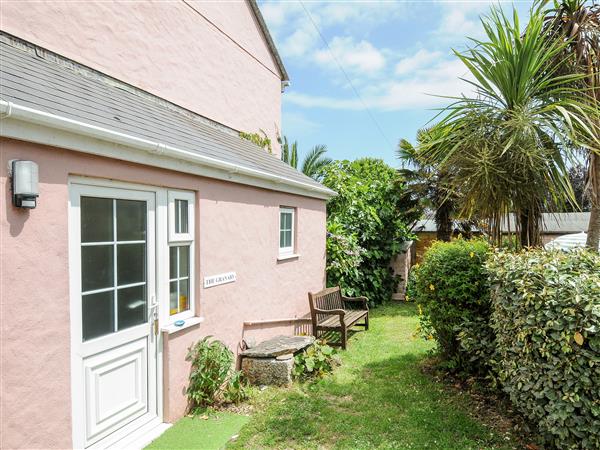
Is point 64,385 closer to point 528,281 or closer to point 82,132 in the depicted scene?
point 82,132

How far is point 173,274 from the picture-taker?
5371 millimetres

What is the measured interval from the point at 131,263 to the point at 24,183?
1.64m

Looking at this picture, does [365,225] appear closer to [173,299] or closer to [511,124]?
[511,124]

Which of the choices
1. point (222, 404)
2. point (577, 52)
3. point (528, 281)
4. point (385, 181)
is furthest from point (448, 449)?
point (385, 181)

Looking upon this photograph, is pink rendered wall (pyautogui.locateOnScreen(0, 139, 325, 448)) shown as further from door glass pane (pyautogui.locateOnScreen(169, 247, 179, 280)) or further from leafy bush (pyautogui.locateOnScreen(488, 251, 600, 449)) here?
leafy bush (pyautogui.locateOnScreen(488, 251, 600, 449))

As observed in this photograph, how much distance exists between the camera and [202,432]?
4.89m

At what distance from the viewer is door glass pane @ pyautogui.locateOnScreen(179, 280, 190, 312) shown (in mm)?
5527

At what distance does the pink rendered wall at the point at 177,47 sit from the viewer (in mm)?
5473

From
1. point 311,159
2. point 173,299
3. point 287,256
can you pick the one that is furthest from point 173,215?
point 311,159

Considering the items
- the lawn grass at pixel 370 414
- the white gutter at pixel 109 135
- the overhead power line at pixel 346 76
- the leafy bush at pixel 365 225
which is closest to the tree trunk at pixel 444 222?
the leafy bush at pixel 365 225

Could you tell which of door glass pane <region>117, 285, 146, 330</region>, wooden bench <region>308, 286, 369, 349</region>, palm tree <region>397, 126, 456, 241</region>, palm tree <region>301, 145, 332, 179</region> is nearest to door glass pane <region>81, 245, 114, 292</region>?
door glass pane <region>117, 285, 146, 330</region>

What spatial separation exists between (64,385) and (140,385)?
1213 mm

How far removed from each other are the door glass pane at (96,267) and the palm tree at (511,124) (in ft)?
14.5

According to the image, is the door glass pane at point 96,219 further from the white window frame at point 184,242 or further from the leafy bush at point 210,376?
the leafy bush at point 210,376
